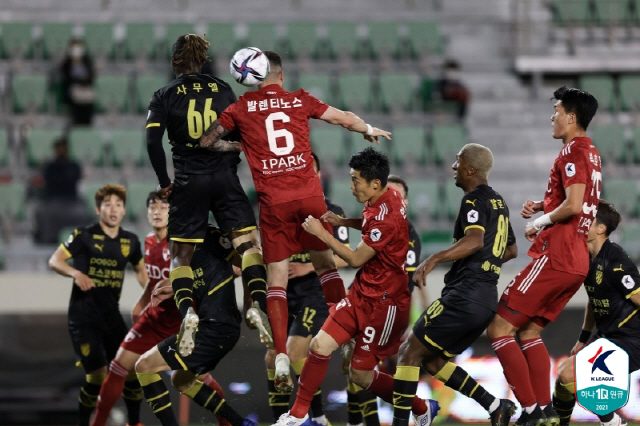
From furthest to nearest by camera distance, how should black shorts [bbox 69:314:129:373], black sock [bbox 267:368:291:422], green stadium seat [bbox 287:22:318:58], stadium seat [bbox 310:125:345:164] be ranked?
1. green stadium seat [bbox 287:22:318:58]
2. stadium seat [bbox 310:125:345:164]
3. black shorts [bbox 69:314:129:373]
4. black sock [bbox 267:368:291:422]

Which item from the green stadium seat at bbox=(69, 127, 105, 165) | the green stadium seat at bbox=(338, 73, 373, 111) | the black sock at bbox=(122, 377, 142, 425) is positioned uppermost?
the green stadium seat at bbox=(338, 73, 373, 111)

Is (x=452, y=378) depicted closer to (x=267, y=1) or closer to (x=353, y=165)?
(x=353, y=165)

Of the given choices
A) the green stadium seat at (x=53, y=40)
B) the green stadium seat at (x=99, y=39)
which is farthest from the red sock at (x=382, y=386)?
the green stadium seat at (x=53, y=40)

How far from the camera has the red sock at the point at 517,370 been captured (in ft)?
23.6

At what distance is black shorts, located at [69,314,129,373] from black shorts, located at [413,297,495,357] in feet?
9.74

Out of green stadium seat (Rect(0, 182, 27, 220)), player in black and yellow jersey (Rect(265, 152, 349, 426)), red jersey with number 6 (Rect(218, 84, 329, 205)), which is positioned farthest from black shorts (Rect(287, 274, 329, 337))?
green stadium seat (Rect(0, 182, 27, 220))

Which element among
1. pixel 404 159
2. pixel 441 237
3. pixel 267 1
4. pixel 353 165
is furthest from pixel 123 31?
pixel 353 165

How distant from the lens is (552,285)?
7.25 metres

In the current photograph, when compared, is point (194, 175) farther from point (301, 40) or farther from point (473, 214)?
point (301, 40)

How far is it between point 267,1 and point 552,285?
11186 millimetres

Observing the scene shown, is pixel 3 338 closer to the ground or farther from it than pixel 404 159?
closer to the ground

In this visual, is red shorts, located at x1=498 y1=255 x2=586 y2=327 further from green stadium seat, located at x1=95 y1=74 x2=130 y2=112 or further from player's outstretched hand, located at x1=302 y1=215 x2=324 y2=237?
green stadium seat, located at x1=95 y1=74 x2=130 y2=112

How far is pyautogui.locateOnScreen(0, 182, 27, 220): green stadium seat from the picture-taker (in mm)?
13102

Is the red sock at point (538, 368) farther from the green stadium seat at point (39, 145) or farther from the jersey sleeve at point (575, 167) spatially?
the green stadium seat at point (39, 145)
